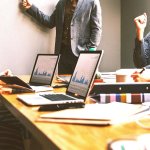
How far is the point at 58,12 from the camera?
3396 mm

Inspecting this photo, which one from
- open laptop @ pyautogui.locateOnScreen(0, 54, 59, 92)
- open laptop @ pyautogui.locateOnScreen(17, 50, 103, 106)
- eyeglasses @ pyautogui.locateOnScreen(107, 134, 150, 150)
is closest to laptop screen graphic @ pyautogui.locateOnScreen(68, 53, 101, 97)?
open laptop @ pyautogui.locateOnScreen(17, 50, 103, 106)

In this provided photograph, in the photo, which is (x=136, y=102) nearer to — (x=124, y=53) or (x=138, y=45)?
(x=138, y=45)

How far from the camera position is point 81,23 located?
3330 millimetres

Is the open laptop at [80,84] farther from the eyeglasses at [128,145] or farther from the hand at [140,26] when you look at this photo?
the hand at [140,26]

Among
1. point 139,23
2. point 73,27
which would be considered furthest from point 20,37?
point 139,23

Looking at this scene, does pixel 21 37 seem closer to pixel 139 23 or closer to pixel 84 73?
pixel 139 23

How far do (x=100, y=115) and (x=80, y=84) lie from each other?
0.49 meters

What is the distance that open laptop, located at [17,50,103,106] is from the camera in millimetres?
1293

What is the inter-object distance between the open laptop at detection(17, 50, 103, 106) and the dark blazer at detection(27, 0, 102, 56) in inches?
70.0

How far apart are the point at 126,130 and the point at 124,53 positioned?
134 inches

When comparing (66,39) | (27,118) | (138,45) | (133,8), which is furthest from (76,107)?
(133,8)

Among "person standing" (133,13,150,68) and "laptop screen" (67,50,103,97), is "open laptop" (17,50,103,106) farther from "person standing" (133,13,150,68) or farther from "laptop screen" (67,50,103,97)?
"person standing" (133,13,150,68)

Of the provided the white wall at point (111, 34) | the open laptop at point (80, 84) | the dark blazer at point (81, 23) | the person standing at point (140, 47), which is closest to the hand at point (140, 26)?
the person standing at point (140, 47)

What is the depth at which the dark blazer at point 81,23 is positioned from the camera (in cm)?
330
